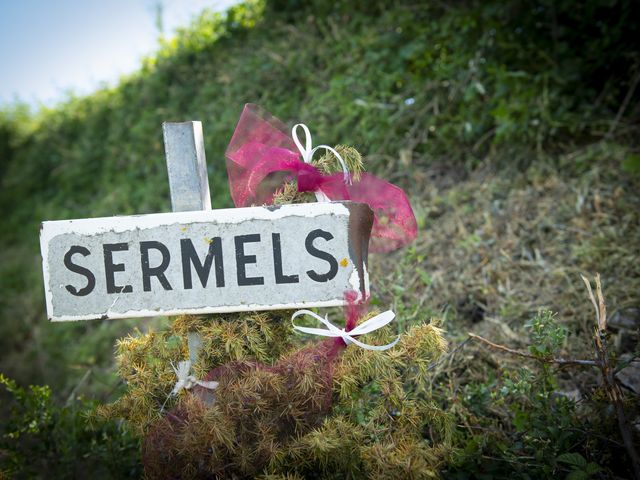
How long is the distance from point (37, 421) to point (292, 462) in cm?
107

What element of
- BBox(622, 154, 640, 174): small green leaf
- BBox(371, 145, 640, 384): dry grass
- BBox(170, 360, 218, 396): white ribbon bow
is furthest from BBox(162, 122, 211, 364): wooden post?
Answer: BBox(622, 154, 640, 174): small green leaf

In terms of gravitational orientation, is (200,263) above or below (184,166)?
below

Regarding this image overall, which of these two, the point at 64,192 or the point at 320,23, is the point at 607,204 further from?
the point at 64,192

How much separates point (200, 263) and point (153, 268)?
0.42ft

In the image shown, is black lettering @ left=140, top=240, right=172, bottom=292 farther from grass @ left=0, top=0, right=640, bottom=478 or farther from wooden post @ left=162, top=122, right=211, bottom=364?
grass @ left=0, top=0, right=640, bottom=478

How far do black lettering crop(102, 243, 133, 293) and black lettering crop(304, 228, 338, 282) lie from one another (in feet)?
1.60

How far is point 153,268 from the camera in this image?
5.00 feet

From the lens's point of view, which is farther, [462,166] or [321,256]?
[462,166]

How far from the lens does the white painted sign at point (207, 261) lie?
1480 mm

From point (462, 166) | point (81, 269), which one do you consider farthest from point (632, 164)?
point (81, 269)

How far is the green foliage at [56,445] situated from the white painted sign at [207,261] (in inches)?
24.6

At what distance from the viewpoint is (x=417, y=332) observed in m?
1.51

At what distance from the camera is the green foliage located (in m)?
1.93

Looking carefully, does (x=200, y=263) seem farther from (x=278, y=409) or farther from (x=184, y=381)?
(x=278, y=409)
